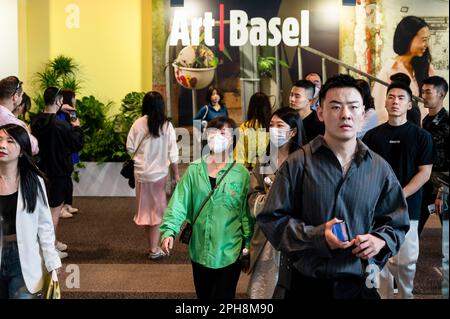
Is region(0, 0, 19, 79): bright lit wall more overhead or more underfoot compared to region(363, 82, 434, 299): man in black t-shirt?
more overhead

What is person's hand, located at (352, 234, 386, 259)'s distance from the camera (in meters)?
1.96

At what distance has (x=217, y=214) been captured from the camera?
2.77m

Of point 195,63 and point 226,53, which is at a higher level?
point 226,53

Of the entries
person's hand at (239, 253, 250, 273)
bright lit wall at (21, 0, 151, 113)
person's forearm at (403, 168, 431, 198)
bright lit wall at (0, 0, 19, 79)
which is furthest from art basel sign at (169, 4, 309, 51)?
person's hand at (239, 253, 250, 273)

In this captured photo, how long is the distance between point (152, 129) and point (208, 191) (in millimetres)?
1852

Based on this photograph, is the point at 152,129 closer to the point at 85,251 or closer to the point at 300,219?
the point at 85,251

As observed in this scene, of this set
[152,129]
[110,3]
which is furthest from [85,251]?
[110,3]

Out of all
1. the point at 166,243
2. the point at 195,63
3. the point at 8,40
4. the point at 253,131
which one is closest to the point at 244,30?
the point at 195,63

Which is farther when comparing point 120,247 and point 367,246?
point 120,247

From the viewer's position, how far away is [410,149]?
11.0 feet

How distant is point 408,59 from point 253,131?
3.96m

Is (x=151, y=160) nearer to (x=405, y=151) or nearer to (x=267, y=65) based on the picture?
(x=405, y=151)

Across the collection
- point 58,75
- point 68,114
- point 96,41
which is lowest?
point 68,114

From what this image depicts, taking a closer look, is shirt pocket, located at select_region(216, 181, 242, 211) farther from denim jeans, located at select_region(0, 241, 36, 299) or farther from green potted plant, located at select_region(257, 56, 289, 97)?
green potted plant, located at select_region(257, 56, 289, 97)
